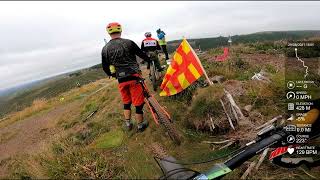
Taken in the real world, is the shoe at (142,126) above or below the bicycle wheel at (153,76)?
below

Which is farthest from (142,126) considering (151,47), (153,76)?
(151,47)

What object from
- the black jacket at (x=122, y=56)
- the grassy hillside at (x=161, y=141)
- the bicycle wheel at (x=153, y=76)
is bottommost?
the grassy hillside at (x=161, y=141)

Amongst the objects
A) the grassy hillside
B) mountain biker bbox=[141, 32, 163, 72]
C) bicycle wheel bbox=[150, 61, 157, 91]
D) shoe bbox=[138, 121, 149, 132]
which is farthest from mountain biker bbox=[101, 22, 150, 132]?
mountain biker bbox=[141, 32, 163, 72]

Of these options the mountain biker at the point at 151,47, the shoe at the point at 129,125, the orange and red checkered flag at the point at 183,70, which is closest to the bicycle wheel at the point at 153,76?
the mountain biker at the point at 151,47

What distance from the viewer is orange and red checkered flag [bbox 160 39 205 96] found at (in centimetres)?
912

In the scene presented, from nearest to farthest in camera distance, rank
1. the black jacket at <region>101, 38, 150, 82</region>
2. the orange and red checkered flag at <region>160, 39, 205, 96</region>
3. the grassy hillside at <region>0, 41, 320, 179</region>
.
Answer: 1. the grassy hillside at <region>0, 41, 320, 179</region>
2. the black jacket at <region>101, 38, 150, 82</region>
3. the orange and red checkered flag at <region>160, 39, 205, 96</region>

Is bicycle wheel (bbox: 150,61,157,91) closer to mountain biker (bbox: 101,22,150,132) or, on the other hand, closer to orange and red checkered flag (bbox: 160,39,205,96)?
orange and red checkered flag (bbox: 160,39,205,96)

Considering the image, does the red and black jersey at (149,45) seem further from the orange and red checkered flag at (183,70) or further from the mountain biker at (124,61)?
the mountain biker at (124,61)

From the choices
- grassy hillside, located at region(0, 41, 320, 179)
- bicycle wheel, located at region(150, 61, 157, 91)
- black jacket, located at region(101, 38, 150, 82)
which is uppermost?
black jacket, located at region(101, 38, 150, 82)

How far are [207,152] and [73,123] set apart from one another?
264 inches

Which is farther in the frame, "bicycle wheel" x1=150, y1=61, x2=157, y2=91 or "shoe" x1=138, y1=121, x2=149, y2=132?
"bicycle wheel" x1=150, y1=61, x2=157, y2=91

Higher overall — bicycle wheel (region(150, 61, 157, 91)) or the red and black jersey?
the red and black jersey

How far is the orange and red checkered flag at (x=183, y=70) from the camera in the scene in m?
9.12

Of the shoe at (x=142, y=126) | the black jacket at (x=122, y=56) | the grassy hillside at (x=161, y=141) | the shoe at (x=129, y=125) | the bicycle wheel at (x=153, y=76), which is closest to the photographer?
the grassy hillside at (x=161, y=141)
